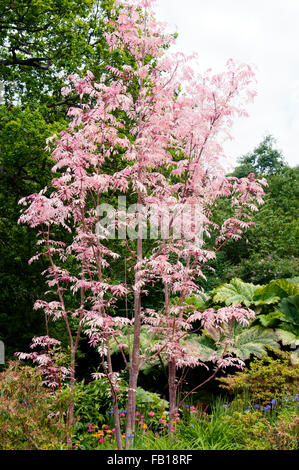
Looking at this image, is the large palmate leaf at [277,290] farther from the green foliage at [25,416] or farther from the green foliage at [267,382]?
the green foliage at [25,416]

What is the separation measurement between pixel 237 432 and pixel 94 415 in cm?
201

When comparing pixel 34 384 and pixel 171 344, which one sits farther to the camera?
pixel 171 344

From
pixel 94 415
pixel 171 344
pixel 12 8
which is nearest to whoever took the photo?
pixel 171 344

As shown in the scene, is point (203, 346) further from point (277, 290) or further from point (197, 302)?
point (277, 290)

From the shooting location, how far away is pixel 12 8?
8195mm

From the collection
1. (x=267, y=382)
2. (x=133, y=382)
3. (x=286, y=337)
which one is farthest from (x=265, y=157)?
(x=133, y=382)

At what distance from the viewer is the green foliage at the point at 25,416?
334cm

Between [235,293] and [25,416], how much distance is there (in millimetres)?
5252

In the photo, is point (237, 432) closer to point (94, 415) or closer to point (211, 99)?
point (94, 415)

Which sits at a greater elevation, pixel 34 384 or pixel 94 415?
pixel 34 384

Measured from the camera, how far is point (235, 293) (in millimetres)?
7836

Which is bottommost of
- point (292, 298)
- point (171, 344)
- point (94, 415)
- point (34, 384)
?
point (94, 415)

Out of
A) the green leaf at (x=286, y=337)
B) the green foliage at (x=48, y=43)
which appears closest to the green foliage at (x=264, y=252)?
the green leaf at (x=286, y=337)
